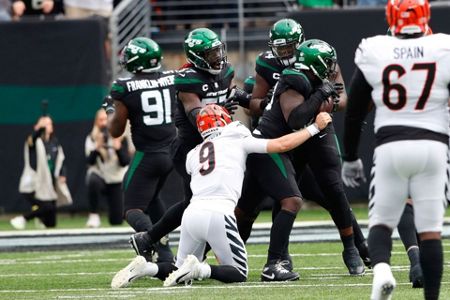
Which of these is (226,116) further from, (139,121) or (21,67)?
(21,67)

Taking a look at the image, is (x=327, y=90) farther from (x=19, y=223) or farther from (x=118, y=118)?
(x=19, y=223)

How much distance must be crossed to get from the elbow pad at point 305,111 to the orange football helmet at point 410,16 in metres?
1.97

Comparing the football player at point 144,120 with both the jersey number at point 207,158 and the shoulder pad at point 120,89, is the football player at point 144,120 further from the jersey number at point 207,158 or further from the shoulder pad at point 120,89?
the jersey number at point 207,158

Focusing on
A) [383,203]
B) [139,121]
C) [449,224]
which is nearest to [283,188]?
[139,121]

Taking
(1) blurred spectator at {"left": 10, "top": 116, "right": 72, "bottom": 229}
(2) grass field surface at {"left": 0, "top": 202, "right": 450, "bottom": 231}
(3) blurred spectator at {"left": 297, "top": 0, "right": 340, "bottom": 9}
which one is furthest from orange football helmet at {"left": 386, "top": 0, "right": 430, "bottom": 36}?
(3) blurred spectator at {"left": 297, "top": 0, "right": 340, "bottom": 9}

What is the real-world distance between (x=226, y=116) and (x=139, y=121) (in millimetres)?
1376

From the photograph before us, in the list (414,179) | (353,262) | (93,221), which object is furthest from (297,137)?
(93,221)

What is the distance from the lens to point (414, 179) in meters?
5.88

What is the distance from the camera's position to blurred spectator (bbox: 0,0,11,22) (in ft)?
56.4

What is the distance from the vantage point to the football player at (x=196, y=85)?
27.4ft

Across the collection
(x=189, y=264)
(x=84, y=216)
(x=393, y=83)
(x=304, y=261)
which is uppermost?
(x=393, y=83)

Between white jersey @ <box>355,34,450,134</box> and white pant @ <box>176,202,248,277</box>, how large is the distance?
1.87 m

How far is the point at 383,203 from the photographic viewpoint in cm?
591

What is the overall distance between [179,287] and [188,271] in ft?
0.83
